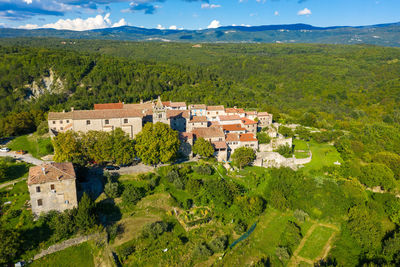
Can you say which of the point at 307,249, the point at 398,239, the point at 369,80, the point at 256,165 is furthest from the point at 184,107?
the point at 369,80

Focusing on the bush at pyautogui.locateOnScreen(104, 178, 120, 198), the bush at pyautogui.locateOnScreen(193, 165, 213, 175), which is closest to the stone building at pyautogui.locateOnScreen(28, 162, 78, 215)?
the bush at pyautogui.locateOnScreen(104, 178, 120, 198)

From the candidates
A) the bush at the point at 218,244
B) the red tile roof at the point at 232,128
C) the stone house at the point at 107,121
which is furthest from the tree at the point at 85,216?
the red tile roof at the point at 232,128

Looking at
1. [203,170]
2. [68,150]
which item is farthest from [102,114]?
[203,170]

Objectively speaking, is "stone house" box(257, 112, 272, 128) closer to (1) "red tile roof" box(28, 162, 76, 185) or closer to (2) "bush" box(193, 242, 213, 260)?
(2) "bush" box(193, 242, 213, 260)

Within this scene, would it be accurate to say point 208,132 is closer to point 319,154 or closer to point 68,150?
point 319,154

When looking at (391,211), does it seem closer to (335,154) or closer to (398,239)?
→ (398,239)
